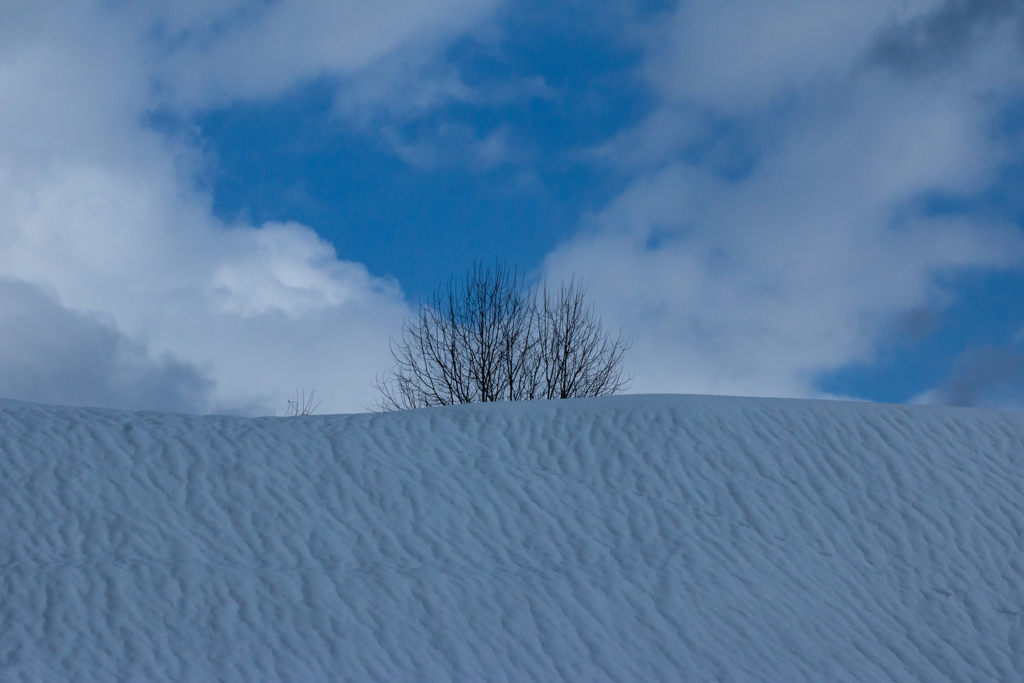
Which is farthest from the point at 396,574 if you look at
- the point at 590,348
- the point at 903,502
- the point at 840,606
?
the point at 590,348

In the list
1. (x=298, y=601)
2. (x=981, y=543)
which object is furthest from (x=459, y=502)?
(x=981, y=543)

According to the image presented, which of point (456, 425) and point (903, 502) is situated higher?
point (456, 425)

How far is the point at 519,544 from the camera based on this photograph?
28.0 feet

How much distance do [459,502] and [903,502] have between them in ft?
14.5

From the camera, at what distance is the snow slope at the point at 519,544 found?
23.6ft

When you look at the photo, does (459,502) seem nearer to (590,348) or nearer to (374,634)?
(374,634)

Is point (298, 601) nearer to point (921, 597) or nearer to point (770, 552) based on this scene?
point (770, 552)

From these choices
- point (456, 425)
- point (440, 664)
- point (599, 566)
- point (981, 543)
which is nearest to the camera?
point (440, 664)

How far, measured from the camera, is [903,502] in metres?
9.31

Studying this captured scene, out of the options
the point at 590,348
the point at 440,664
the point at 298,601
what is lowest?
the point at 440,664

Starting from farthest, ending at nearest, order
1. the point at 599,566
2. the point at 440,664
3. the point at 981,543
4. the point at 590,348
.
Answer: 1. the point at 590,348
2. the point at 981,543
3. the point at 599,566
4. the point at 440,664

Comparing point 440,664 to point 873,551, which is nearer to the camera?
point 440,664

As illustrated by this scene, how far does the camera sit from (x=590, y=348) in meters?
24.4

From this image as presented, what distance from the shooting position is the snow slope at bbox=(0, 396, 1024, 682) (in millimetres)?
7199
